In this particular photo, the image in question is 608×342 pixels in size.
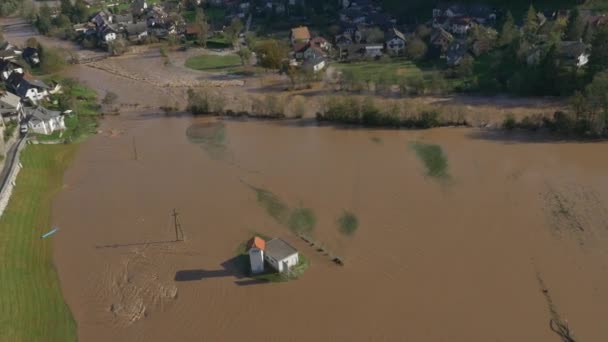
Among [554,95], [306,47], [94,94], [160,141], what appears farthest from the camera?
[306,47]

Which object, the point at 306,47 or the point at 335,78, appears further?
the point at 306,47

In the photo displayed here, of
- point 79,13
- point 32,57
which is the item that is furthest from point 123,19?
point 32,57

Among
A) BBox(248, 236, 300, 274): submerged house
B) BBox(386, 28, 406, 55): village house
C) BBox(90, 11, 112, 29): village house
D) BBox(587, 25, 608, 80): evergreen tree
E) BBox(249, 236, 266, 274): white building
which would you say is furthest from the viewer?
BBox(90, 11, 112, 29): village house

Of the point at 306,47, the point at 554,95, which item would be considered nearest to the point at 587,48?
the point at 554,95

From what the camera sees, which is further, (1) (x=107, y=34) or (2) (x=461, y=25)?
(1) (x=107, y=34)

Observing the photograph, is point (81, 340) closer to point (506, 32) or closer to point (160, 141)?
point (160, 141)

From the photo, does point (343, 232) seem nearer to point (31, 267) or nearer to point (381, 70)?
point (31, 267)

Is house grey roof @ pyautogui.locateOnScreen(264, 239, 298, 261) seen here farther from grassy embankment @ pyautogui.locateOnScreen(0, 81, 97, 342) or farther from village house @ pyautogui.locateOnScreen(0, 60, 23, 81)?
village house @ pyautogui.locateOnScreen(0, 60, 23, 81)

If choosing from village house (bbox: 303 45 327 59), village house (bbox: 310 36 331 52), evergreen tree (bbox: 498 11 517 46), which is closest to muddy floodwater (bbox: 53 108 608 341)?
village house (bbox: 303 45 327 59)
